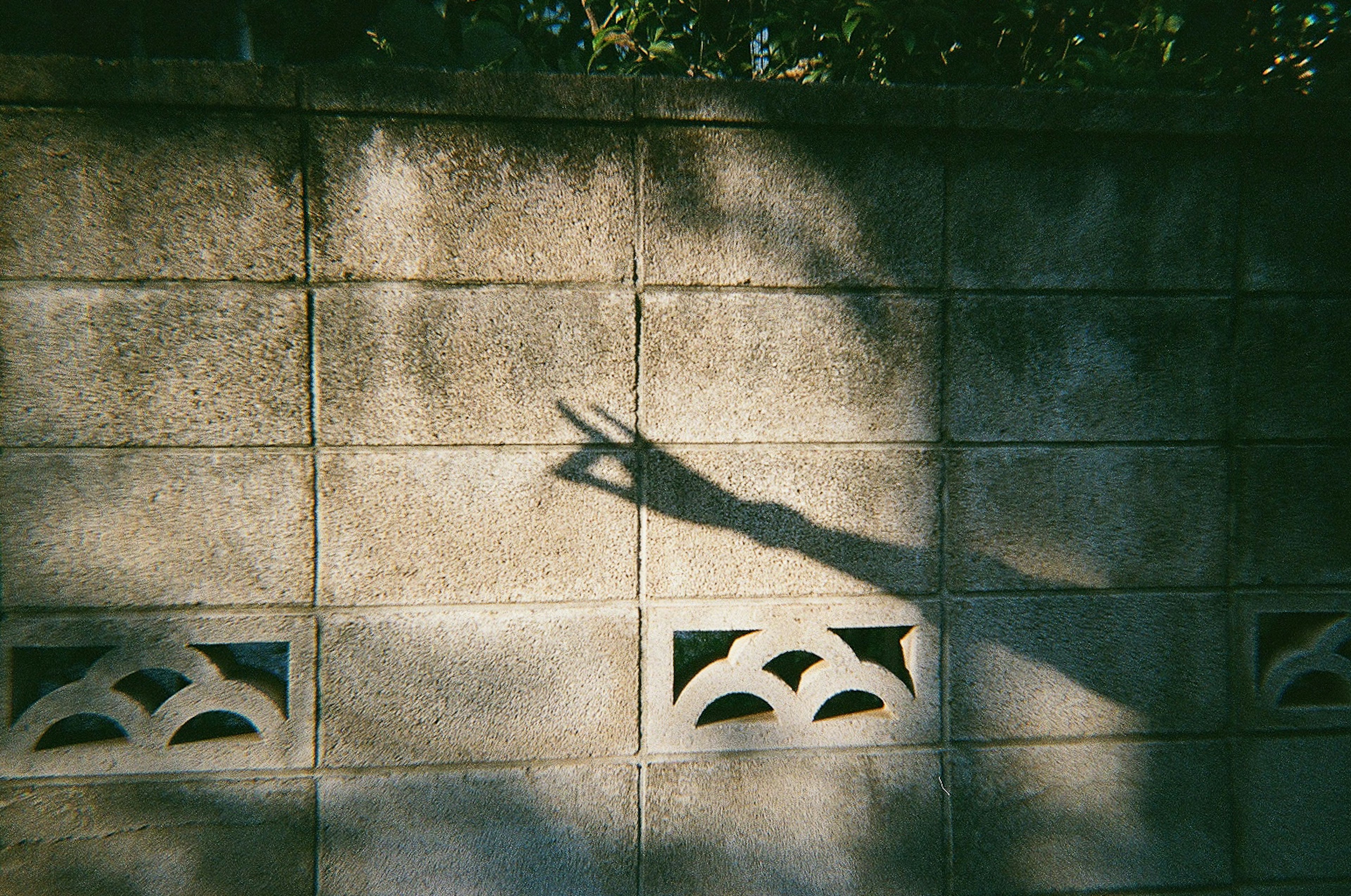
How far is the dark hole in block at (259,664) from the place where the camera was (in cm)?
190

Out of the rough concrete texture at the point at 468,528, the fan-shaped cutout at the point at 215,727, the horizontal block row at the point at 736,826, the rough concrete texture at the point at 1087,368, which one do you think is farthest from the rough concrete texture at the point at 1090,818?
the fan-shaped cutout at the point at 215,727

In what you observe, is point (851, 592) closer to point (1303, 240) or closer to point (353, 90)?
point (1303, 240)

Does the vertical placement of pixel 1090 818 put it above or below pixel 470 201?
below

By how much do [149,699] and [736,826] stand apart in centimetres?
191

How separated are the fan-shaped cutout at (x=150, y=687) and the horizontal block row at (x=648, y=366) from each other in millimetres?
752

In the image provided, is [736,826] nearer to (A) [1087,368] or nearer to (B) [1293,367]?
(A) [1087,368]

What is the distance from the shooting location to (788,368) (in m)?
1.96

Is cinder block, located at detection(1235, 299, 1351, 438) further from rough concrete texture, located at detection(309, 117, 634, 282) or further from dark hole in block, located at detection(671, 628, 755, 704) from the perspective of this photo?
rough concrete texture, located at detection(309, 117, 634, 282)

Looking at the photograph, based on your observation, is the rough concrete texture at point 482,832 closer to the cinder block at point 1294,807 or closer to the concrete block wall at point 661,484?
the concrete block wall at point 661,484

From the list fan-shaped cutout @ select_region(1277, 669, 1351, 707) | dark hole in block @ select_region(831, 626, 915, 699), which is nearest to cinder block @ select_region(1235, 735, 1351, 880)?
fan-shaped cutout @ select_region(1277, 669, 1351, 707)

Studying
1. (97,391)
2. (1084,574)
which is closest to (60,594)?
(97,391)

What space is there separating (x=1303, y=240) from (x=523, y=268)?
260 cm

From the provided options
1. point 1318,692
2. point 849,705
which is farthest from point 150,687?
point 1318,692

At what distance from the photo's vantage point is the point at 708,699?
1978 mm
